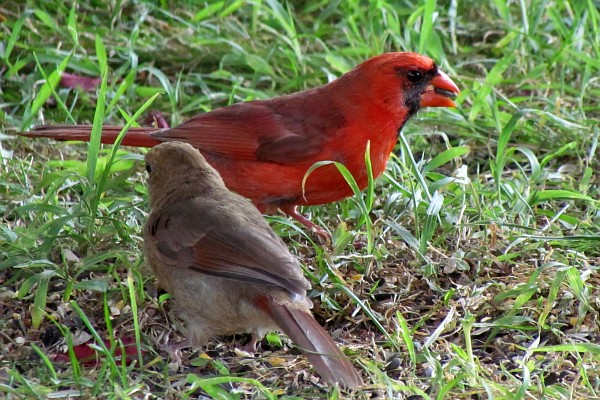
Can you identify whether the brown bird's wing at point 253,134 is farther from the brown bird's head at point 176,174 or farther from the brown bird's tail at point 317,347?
the brown bird's tail at point 317,347

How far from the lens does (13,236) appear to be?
4.57 meters

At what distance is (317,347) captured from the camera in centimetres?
373

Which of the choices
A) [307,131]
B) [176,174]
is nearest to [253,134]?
[307,131]

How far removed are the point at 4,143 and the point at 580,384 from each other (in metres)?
3.13

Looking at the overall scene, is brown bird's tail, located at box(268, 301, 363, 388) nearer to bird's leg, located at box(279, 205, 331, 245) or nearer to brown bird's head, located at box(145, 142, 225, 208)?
brown bird's head, located at box(145, 142, 225, 208)

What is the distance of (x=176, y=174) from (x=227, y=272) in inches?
25.8

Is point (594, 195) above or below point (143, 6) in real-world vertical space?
below

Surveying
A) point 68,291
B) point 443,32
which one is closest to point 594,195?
point 443,32

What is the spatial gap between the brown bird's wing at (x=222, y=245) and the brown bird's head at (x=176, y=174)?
0.29 ft

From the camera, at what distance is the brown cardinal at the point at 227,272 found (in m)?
3.79

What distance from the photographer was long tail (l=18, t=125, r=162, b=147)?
504cm

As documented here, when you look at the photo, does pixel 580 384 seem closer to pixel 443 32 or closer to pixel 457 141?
pixel 457 141

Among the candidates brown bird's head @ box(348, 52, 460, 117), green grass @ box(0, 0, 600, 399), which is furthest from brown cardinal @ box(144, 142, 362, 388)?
brown bird's head @ box(348, 52, 460, 117)

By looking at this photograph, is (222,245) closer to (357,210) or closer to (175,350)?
(175,350)
